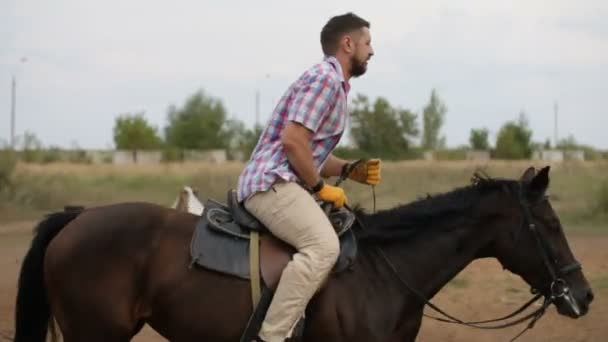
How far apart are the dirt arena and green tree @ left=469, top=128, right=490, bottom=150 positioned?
49.8m

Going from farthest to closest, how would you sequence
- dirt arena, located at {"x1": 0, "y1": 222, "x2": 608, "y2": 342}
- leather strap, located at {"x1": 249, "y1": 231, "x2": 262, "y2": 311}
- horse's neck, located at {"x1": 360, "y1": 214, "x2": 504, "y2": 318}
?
dirt arena, located at {"x1": 0, "y1": 222, "x2": 608, "y2": 342} → horse's neck, located at {"x1": 360, "y1": 214, "x2": 504, "y2": 318} → leather strap, located at {"x1": 249, "y1": 231, "x2": 262, "y2": 311}

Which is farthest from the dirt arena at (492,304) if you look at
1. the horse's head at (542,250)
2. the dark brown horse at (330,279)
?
the horse's head at (542,250)

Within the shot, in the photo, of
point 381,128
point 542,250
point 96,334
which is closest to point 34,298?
point 96,334

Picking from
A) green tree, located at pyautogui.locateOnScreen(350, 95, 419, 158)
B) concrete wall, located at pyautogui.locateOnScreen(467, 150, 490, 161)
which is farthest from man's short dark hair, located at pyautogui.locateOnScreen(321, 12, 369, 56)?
concrete wall, located at pyautogui.locateOnScreen(467, 150, 490, 161)

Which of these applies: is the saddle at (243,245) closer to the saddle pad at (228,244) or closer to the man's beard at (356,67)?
the saddle pad at (228,244)

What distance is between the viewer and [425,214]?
5.86 m

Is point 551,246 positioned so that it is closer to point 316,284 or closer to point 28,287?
point 316,284

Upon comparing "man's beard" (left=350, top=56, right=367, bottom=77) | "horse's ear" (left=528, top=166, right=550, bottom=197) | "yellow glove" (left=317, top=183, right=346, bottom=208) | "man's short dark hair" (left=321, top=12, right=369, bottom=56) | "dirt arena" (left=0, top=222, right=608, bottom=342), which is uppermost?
"man's short dark hair" (left=321, top=12, right=369, bottom=56)

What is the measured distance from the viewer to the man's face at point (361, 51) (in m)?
5.70

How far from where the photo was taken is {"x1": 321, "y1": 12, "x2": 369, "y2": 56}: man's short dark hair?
5707 mm

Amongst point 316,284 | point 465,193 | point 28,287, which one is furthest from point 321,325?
point 28,287

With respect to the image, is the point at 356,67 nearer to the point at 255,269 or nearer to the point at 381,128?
the point at 255,269

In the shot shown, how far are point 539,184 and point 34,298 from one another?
3325 millimetres

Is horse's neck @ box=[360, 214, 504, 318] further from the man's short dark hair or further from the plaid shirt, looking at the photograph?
the man's short dark hair
